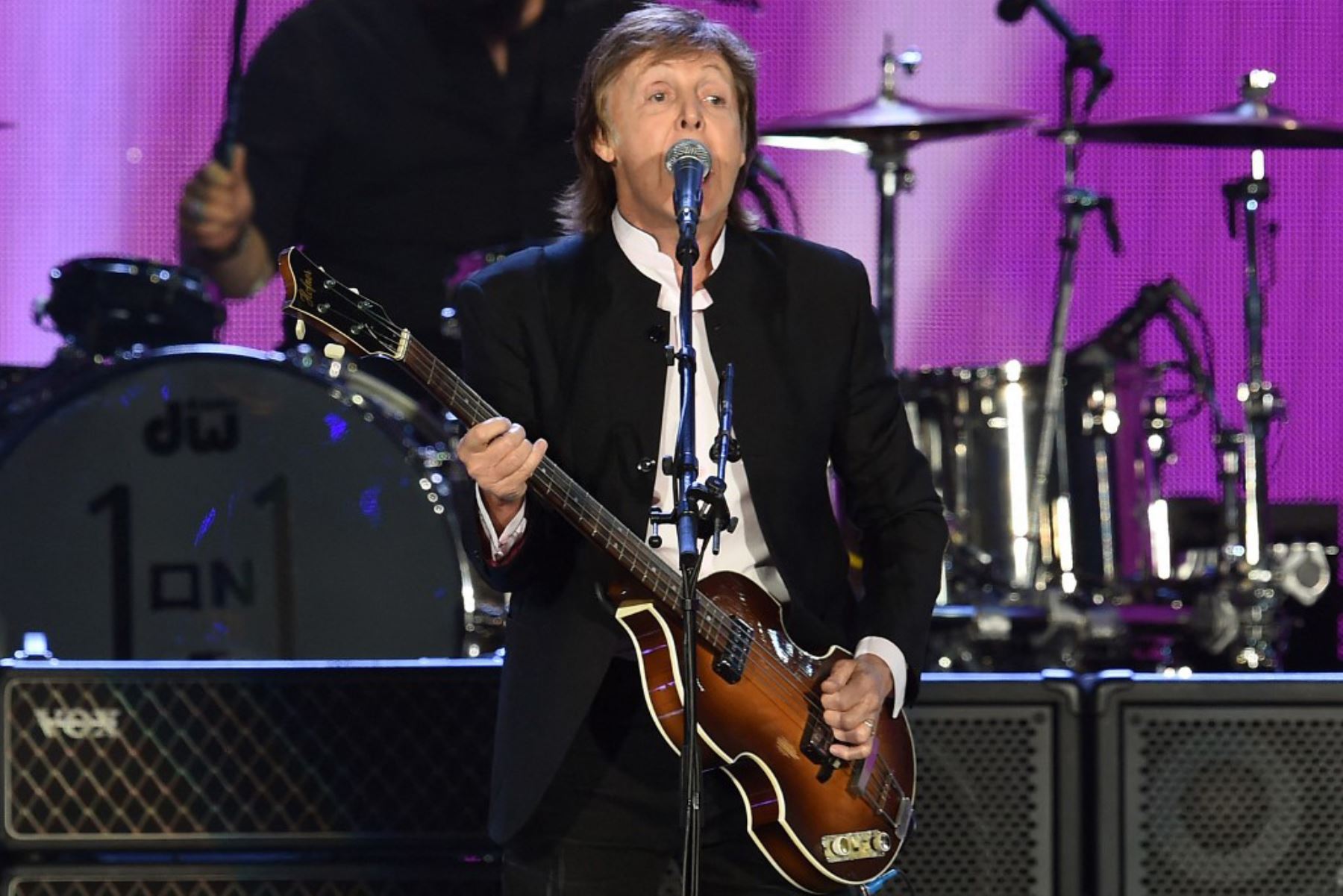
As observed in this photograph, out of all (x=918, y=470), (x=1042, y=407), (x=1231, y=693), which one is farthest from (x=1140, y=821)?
(x=1042, y=407)

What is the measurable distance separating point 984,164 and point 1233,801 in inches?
160

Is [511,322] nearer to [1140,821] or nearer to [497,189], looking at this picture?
[1140,821]

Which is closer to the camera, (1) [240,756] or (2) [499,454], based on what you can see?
(2) [499,454]

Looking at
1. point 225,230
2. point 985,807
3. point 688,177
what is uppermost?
point 225,230

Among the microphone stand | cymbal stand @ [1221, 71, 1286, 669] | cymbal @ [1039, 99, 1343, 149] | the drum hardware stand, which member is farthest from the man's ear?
cymbal stand @ [1221, 71, 1286, 669]

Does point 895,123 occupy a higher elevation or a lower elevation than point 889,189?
higher

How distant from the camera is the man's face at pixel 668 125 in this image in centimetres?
252

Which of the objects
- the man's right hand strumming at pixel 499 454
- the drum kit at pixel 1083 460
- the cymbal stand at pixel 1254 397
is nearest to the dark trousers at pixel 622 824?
the man's right hand strumming at pixel 499 454

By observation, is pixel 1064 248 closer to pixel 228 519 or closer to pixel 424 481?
pixel 424 481

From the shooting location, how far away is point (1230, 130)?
19.0 ft

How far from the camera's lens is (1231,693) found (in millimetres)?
3033

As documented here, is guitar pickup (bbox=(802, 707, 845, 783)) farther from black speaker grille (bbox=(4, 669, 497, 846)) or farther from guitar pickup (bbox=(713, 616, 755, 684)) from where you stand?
black speaker grille (bbox=(4, 669, 497, 846))

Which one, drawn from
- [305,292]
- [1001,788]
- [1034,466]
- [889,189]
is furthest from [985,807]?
[889,189]

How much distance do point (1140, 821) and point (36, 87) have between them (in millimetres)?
5157
